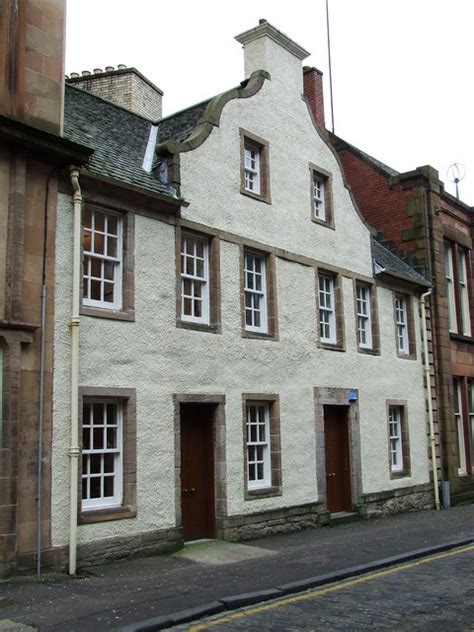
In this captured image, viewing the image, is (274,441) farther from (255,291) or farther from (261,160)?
(261,160)

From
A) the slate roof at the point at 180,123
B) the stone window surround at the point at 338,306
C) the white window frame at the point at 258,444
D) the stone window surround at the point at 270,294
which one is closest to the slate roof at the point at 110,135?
the slate roof at the point at 180,123

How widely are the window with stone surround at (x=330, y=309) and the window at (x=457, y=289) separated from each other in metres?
6.68

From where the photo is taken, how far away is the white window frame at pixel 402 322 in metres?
20.4

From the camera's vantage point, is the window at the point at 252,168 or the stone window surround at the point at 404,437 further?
the stone window surround at the point at 404,437

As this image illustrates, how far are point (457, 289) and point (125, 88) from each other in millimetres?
12133

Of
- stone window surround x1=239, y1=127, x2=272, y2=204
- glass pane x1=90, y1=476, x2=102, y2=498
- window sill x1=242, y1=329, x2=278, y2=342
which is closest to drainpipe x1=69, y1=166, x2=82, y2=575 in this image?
glass pane x1=90, y1=476, x2=102, y2=498

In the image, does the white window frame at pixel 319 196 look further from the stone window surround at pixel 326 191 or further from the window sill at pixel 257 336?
the window sill at pixel 257 336

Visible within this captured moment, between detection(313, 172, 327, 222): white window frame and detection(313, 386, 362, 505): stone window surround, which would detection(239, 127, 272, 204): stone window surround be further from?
detection(313, 386, 362, 505): stone window surround

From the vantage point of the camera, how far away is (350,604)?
8664mm

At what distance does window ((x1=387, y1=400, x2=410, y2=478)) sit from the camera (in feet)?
63.5

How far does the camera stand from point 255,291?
15.4 m

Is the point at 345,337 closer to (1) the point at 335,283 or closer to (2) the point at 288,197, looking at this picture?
(1) the point at 335,283

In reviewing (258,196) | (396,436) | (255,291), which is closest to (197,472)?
(255,291)

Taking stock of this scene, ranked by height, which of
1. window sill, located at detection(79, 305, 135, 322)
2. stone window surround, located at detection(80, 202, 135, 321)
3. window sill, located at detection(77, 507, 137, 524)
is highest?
stone window surround, located at detection(80, 202, 135, 321)
